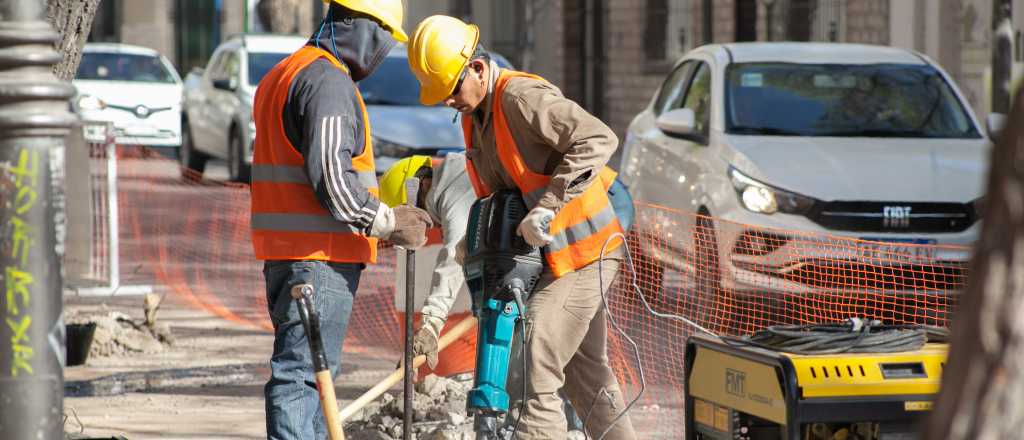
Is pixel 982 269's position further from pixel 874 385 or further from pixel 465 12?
pixel 465 12

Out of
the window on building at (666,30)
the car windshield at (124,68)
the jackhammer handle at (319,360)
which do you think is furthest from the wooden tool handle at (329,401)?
the car windshield at (124,68)

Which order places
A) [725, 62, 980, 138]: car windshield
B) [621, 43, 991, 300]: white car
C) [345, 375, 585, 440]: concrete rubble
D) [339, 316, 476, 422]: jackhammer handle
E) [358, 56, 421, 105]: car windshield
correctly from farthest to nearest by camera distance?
[358, 56, 421, 105]: car windshield
[725, 62, 980, 138]: car windshield
[621, 43, 991, 300]: white car
[345, 375, 585, 440]: concrete rubble
[339, 316, 476, 422]: jackhammer handle

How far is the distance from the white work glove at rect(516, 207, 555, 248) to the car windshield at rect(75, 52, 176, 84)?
1969cm

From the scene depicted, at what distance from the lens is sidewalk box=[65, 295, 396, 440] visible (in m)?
7.21

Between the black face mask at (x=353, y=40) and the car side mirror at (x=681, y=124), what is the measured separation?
4639 millimetres

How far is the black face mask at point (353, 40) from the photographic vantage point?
5.09 meters

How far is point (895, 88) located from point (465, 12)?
2336cm

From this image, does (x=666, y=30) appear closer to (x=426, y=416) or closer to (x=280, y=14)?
(x=280, y=14)

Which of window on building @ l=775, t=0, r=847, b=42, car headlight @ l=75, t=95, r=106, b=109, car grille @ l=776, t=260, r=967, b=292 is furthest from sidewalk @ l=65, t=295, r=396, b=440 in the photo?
window on building @ l=775, t=0, r=847, b=42

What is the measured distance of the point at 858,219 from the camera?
8914mm

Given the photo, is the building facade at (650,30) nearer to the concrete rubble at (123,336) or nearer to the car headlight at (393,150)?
the car headlight at (393,150)

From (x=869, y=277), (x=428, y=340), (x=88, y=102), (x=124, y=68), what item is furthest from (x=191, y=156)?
(x=428, y=340)

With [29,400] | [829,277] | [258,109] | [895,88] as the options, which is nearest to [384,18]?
[258,109]

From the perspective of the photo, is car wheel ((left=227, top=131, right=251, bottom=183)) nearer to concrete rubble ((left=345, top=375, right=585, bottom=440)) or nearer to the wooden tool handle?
concrete rubble ((left=345, top=375, right=585, bottom=440))
